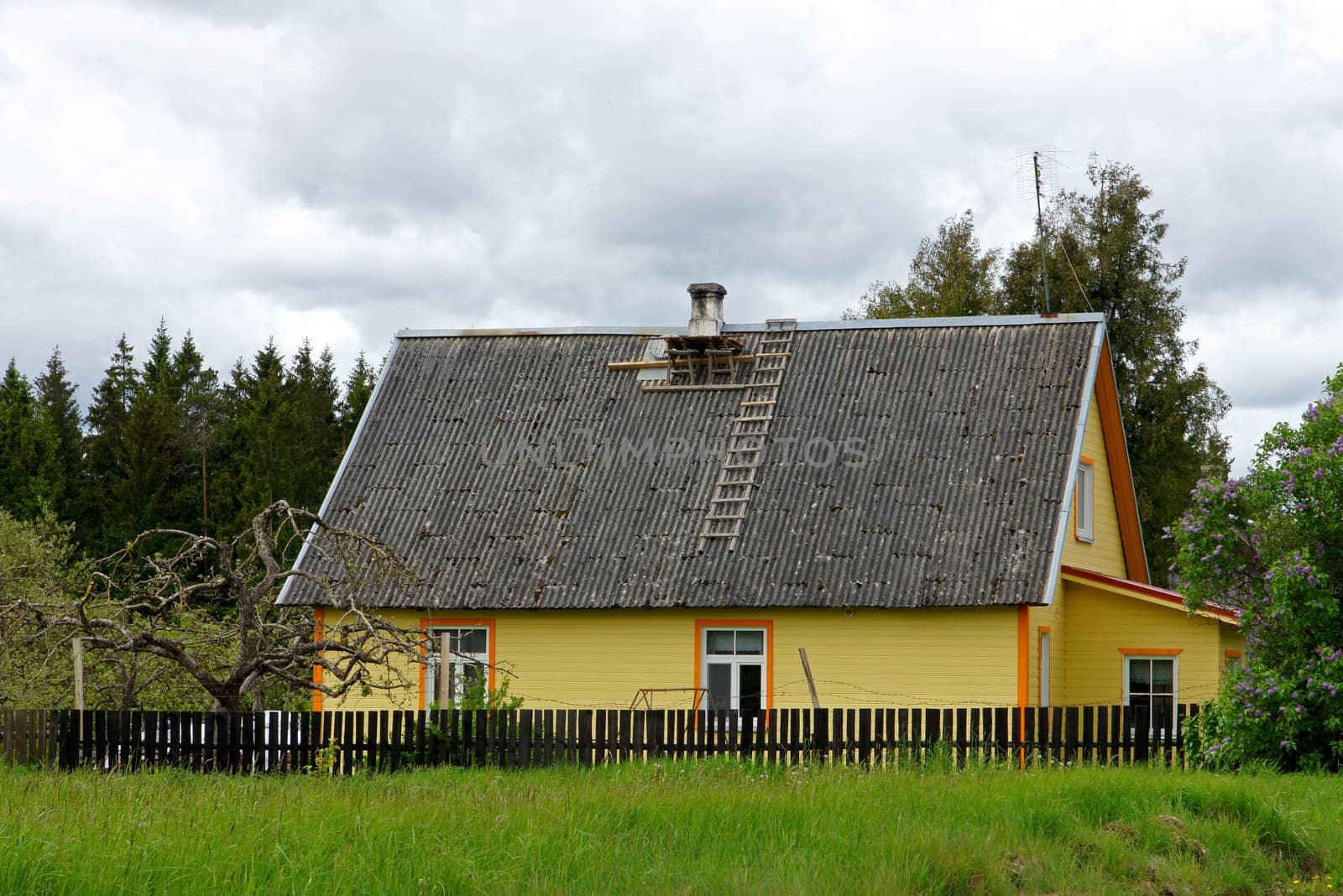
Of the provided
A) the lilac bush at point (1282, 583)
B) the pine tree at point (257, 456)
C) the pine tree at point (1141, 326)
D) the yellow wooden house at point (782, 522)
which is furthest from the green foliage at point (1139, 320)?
the pine tree at point (257, 456)

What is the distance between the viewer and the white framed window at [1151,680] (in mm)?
21344

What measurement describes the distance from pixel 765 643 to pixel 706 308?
6.92m

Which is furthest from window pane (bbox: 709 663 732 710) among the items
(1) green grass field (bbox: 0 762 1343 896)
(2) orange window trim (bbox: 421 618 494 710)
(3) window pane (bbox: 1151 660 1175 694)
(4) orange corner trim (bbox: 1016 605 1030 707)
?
(1) green grass field (bbox: 0 762 1343 896)

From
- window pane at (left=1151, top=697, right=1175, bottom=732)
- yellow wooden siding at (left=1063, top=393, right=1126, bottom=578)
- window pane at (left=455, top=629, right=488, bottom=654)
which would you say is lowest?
window pane at (left=1151, top=697, right=1175, bottom=732)

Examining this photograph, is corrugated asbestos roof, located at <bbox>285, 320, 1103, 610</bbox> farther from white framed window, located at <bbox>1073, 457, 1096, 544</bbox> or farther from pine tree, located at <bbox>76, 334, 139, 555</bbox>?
pine tree, located at <bbox>76, 334, 139, 555</bbox>

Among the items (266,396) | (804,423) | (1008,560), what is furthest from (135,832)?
(266,396)

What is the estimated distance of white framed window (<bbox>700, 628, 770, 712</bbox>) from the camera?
2125 centimetres

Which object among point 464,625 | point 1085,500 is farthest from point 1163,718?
point 464,625

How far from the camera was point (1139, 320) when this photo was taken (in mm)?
36688

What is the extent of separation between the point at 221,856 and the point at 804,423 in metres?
16.3

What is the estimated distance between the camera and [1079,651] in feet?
72.8

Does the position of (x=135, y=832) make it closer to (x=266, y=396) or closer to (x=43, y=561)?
(x=43, y=561)

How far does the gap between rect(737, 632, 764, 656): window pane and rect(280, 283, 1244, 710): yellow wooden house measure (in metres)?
0.03

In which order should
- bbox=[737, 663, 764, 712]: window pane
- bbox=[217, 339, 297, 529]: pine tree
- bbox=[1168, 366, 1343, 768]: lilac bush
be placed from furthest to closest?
bbox=[217, 339, 297, 529]: pine tree
bbox=[737, 663, 764, 712]: window pane
bbox=[1168, 366, 1343, 768]: lilac bush
